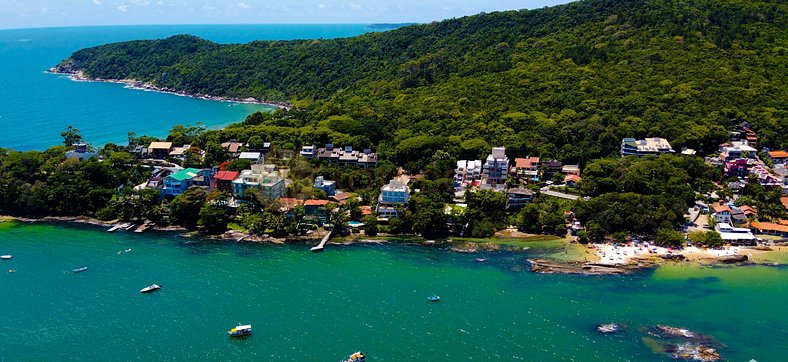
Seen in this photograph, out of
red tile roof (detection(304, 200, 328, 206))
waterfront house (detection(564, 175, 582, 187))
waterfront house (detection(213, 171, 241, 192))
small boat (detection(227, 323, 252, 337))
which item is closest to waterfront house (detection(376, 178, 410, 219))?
red tile roof (detection(304, 200, 328, 206))

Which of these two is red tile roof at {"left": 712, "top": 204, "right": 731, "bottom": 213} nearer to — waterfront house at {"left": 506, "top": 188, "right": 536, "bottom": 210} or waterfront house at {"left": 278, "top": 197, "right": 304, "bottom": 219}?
waterfront house at {"left": 506, "top": 188, "right": 536, "bottom": 210}

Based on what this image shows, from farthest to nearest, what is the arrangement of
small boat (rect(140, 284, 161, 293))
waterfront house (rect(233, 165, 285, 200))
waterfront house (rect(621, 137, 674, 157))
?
waterfront house (rect(621, 137, 674, 157)), waterfront house (rect(233, 165, 285, 200)), small boat (rect(140, 284, 161, 293))

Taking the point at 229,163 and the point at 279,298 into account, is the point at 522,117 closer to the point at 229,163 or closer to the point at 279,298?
the point at 229,163

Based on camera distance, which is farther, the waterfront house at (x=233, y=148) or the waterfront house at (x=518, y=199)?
the waterfront house at (x=233, y=148)

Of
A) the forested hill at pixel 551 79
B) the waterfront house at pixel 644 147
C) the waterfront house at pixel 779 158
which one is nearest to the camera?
the waterfront house at pixel 779 158

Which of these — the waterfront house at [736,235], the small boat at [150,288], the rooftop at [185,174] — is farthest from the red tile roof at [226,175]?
the waterfront house at [736,235]

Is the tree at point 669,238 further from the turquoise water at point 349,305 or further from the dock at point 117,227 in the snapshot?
the dock at point 117,227
